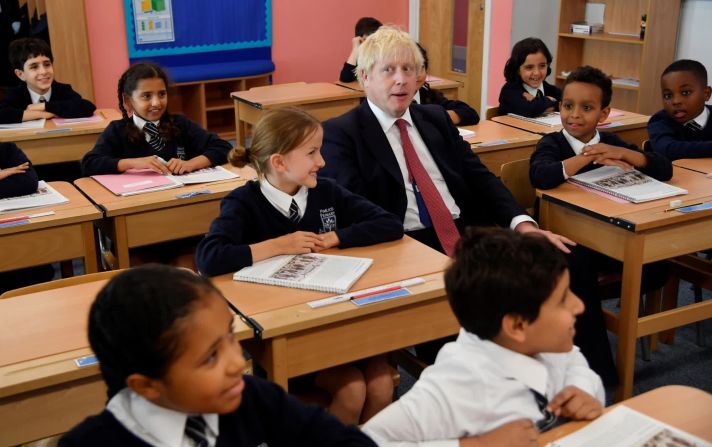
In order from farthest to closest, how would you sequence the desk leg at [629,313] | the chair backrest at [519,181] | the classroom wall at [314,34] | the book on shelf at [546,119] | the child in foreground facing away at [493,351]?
the classroom wall at [314,34]
the book on shelf at [546,119]
the chair backrest at [519,181]
the desk leg at [629,313]
the child in foreground facing away at [493,351]

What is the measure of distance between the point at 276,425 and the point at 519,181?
6.86 ft

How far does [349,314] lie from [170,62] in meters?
5.30

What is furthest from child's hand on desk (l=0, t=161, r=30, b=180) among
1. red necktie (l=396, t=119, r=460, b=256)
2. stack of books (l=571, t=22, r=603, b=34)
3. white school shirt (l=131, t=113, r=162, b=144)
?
stack of books (l=571, t=22, r=603, b=34)

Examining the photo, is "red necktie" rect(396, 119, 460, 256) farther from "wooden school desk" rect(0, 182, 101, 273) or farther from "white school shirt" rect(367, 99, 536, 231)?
"wooden school desk" rect(0, 182, 101, 273)

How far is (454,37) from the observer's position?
24.9 ft

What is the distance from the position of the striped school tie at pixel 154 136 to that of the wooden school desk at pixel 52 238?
2.05ft

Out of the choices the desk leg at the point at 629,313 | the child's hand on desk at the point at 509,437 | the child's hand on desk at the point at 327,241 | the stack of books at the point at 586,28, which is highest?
the stack of books at the point at 586,28

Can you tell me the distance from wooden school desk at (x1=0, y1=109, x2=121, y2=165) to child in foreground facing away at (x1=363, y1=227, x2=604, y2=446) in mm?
3023

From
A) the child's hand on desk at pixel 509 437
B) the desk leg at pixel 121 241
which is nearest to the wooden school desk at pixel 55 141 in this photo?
the desk leg at pixel 121 241

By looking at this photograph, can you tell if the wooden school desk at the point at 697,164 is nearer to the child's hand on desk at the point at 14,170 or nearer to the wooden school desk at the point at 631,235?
the wooden school desk at the point at 631,235

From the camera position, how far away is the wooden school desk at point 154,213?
290 centimetres

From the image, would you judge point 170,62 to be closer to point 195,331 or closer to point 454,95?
point 454,95

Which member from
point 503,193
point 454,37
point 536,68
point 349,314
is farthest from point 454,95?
point 349,314

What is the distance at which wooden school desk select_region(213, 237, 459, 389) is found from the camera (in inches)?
75.1
